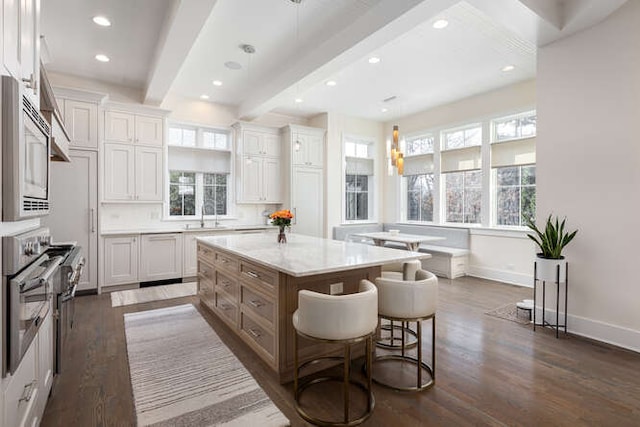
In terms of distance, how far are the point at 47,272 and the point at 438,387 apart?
246 cm

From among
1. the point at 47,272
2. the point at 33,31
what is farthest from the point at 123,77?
the point at 47,272

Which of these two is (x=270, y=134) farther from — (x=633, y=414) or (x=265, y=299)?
(x=633, y=414)

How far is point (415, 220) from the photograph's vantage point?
7098 millimetres

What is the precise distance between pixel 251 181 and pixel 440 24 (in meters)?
4.07

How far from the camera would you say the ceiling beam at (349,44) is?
2.80m

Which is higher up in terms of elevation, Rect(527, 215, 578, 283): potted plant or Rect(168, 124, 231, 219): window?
Rect(168, 124, 231, 219): window

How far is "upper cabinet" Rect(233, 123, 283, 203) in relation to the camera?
613 centimetres

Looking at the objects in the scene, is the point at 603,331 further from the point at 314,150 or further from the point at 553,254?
the point at 314,150

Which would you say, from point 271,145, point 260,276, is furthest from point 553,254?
point 271,145

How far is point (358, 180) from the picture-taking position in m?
7.56

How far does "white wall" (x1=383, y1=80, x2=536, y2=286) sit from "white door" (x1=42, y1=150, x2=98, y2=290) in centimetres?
603

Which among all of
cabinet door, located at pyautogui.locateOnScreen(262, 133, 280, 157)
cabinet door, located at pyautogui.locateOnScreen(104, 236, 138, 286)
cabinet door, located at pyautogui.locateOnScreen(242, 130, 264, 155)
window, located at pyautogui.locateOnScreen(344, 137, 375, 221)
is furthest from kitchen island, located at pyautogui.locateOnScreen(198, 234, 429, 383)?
window, located at pyautogui.locateOnScreen(344, 137, 375, 221)

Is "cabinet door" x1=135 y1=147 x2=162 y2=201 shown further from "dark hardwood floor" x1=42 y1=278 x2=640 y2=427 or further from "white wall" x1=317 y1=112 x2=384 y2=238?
"white wall" x1=317 y1=112 x2=384 y2=238

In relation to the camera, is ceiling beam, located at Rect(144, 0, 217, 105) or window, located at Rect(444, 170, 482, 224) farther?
window, located at Rect(444, 170, 482, 224)
